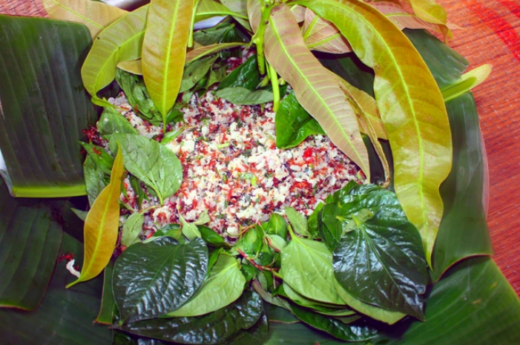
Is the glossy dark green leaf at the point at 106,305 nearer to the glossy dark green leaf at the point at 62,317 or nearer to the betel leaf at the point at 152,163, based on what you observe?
the glossy dark green leaf at the point at 62,317

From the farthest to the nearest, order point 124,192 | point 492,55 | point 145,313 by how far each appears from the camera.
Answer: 1. point 492,55
2. point 124,192
3. point 145,313

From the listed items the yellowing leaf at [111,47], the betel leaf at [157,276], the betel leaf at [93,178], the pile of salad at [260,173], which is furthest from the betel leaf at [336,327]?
the yellowing leaf at [111,47]

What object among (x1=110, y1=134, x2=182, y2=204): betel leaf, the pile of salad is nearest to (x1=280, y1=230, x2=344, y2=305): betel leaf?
the pile of salad

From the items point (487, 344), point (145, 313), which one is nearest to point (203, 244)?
point (145, 313)

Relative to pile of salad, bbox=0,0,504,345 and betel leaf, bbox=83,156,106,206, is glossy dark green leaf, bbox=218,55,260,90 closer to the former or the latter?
pile of salad, bbox=0,0,504,345

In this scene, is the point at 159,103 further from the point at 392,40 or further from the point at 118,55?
the point at 392,40

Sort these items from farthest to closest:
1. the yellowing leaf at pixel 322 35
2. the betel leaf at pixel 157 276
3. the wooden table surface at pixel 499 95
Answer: the wooden table surface at pixel 499 95
the yellowing leaf at pixel 322 35
the betel leaf at pixel 157 276

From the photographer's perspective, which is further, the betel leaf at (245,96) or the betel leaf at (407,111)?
the betel leaf at (245,96)
